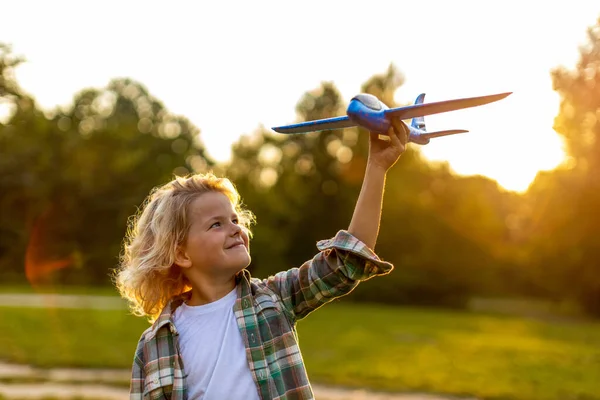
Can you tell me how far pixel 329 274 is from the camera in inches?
94.7

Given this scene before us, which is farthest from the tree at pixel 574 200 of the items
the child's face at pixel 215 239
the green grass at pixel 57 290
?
the green grass at pixel 57 290

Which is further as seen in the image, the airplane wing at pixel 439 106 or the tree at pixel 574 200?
the tree at pixel 574 200

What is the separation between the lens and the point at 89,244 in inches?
753

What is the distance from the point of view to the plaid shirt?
236cm

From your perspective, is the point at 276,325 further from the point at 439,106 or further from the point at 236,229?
the point at 439,106

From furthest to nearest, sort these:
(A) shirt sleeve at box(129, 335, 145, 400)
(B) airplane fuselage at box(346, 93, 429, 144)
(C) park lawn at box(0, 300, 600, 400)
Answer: (C) park lawn at box(0, 300, 600, 400) < (A) shirt sleeve at box(129, 335, 145, 400) < (B) airplane fuselage at box(346, 93, 429, 144)

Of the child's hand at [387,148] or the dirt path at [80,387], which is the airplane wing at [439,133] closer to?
the child's hand at [387,148]

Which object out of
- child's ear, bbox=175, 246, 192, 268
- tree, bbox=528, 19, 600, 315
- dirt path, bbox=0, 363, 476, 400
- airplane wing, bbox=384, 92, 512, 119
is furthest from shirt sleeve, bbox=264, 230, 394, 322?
dirt path, bbox=0, 363, 476, 400

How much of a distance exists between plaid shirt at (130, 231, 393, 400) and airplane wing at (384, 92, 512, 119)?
0.45m

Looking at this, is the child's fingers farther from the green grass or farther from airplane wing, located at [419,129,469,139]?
the green grass

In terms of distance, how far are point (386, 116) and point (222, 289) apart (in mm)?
881

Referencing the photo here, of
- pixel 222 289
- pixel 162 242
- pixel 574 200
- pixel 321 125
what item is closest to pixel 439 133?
pixel 321 125

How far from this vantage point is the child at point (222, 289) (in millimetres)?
2367

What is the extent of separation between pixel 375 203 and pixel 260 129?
3379 cm
